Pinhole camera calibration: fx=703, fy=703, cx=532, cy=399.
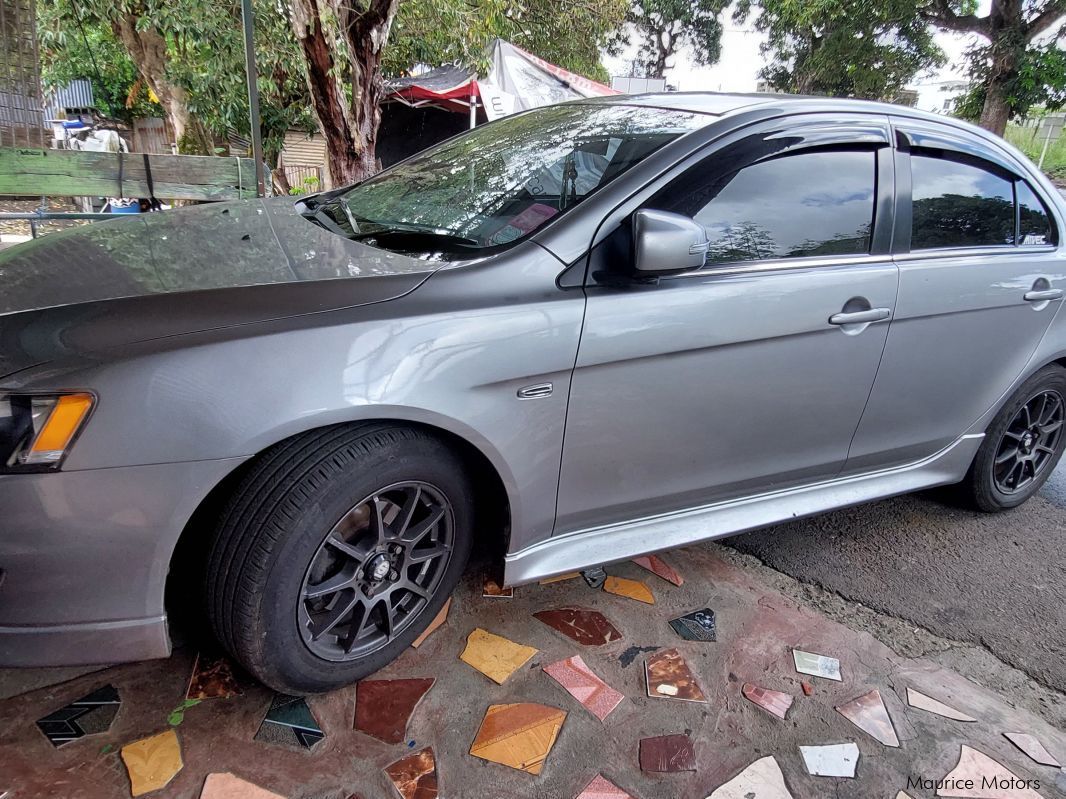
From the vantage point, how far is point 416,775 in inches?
68.1

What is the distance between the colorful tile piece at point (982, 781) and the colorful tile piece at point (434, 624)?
1457mm

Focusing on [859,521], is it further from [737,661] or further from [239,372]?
[239,372]

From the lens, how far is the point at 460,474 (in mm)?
1951

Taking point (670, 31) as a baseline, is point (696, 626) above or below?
below

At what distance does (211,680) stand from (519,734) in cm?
87

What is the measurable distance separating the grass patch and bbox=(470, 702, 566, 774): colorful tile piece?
29950mm

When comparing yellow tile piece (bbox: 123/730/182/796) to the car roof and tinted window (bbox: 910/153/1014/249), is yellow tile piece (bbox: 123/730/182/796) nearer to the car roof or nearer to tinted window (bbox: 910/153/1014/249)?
the car roof

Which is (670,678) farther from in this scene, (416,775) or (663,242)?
(663,242)

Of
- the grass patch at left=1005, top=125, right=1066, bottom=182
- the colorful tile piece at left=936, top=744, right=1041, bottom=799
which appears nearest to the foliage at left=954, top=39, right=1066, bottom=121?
the grass patch at left=1005, top=125, right=1066, bottom=182

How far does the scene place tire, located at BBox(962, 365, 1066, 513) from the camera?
3078 millimetres

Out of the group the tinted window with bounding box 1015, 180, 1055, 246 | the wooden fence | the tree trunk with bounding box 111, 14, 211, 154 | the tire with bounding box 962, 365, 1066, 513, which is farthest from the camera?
the tree trunk with bounding box 111, 14, 211, 154

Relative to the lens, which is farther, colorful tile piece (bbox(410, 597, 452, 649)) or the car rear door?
the car rear door

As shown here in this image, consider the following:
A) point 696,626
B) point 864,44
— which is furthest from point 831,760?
point 864,44

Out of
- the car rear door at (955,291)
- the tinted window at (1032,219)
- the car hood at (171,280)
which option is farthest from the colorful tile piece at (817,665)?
the tinted window at (1032,219)
